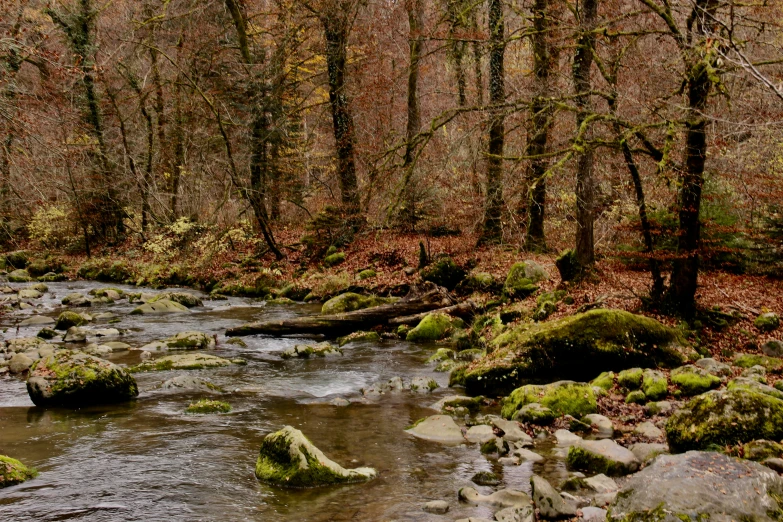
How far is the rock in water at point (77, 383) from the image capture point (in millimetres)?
7586

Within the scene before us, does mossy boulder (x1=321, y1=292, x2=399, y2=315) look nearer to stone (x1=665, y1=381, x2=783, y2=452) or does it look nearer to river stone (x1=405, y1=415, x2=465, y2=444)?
river stone (x1=405, y1=415, x2=465, y2=444)

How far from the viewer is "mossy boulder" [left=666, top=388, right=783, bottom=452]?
16.7 feet

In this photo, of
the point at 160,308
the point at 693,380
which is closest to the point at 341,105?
the point at 160,308

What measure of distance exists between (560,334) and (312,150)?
18.4 meters

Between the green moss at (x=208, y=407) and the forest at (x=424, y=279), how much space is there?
0.05m

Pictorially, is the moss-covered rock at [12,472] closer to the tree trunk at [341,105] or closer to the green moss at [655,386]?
the green moss at [655,386]

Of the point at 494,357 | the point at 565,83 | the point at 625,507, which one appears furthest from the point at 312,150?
the point at 625,507

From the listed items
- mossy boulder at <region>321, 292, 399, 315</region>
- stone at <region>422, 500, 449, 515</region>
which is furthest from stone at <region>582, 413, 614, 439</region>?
mossy boulder at <region>321, 292, 399, 315</region>

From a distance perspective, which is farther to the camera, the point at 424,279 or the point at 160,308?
the point at 160,308

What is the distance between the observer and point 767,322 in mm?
8859

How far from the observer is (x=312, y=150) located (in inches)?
973

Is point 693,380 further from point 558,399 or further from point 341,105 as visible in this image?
point 341,105

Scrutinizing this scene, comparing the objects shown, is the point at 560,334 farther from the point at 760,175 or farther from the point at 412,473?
the point at 760,175

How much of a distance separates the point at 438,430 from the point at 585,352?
8.80ft
